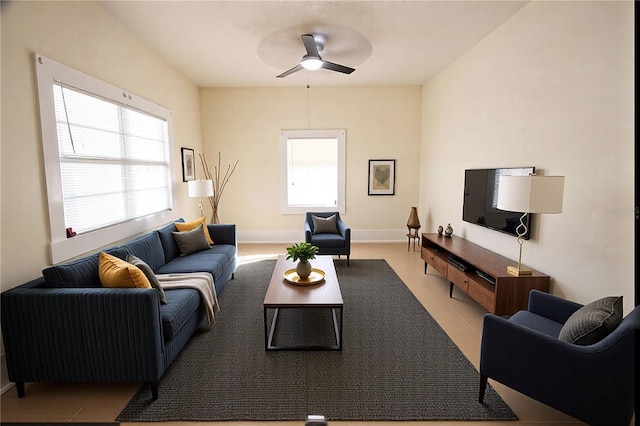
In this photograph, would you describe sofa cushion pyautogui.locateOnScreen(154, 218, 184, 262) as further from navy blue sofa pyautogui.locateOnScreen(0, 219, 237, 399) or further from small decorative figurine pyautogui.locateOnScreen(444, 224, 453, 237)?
small decorative figurine pyautogui.locateOnScreen(444, 224, 453, 237)

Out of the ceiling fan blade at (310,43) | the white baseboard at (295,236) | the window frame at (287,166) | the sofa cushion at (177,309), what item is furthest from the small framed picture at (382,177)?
the sofa cushion at (177,309)

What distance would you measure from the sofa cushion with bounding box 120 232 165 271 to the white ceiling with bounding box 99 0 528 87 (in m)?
2.33

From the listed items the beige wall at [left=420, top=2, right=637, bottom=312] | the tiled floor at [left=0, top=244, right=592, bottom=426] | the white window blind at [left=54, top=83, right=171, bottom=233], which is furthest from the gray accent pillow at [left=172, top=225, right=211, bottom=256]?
the beige wall at [left=420, top=2, right=637, bottom=312]

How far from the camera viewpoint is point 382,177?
6.27 metres

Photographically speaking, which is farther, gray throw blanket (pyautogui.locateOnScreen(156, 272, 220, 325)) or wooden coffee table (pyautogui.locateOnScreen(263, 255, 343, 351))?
gray throw blanket (pyautogui.locateOnScreen(156, 272, 220, 325))

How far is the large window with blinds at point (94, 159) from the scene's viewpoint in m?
2.50

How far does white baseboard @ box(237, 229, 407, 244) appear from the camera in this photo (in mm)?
6395

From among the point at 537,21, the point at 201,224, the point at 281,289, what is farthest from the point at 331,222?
the point at 537,21

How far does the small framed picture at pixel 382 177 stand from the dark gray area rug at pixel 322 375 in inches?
132

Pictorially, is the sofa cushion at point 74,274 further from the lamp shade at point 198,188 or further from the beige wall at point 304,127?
the beige wall at point 304,127

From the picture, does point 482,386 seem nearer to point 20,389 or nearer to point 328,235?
point 20,389

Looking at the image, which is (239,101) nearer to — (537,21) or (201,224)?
(201,224)

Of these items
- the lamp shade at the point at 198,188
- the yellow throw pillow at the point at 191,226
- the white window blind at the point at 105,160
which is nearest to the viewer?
the white window blind at the point at 105,160

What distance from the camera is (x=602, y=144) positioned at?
229 cm
